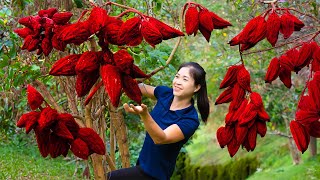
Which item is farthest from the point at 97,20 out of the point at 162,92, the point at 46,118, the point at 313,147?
the point at 313,147

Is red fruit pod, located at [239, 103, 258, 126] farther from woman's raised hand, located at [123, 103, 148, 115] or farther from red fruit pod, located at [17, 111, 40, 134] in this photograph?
red fruit pod, located at [17, 111, 40, 134]

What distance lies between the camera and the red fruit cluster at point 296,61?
6.38ft

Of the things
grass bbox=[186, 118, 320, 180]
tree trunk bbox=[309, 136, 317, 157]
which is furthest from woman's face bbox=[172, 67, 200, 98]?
tree trunk bbox=[309, 136, 317, 157]

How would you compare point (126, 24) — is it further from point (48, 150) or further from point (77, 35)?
point (48, 150)

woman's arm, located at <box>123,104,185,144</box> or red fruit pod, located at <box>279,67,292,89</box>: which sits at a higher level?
red fruit pod, located at <box>279,67,292,89</box>

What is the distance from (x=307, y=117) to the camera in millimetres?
1795

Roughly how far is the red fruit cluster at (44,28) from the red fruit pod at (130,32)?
0.19m

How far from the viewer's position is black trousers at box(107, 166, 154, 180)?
280cm

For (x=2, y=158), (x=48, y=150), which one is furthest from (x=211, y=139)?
(x=48, y=150)

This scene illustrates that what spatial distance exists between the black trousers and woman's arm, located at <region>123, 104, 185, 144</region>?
335 mm

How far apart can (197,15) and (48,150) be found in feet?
1.81

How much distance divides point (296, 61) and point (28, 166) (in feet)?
18.5

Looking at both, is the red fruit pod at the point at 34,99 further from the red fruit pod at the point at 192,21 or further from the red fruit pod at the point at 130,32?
the red fruit pod at the point at 192,21

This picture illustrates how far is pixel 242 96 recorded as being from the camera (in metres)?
1.89
